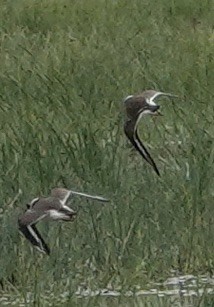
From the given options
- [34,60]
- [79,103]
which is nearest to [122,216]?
[79,103]

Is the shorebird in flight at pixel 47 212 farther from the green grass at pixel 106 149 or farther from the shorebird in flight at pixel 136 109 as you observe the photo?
the green grass at pixel 106 149

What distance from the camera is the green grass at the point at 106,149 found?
2934 millimetres

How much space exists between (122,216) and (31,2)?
3.46 metres

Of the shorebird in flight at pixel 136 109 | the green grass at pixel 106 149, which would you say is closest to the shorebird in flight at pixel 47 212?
the shorebird in flight at pixel 136 109

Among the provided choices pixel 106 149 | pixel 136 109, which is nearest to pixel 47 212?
pixel 136 109

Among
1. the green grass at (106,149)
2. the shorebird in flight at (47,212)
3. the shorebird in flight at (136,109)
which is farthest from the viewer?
the green grass at (106,149)

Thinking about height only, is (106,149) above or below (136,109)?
below

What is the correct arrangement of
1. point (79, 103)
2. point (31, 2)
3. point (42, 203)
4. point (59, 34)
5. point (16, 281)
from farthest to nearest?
point (31, 2) < point (59, 34) < point (79, 103) < point (16, 281) < point (42, 203)

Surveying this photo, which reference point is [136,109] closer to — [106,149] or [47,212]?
[47,212]

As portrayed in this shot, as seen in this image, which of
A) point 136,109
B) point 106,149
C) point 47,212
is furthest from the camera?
point 106,149

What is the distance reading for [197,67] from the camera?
4.87 meters

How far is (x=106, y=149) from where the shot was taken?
353cm

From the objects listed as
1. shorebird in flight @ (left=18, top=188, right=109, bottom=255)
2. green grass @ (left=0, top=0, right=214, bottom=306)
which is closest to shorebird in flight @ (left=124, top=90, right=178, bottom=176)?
shorebird in flight @ (left=18, top=188, right=109, bottom=255)

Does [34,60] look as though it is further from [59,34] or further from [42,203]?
[42,203]
